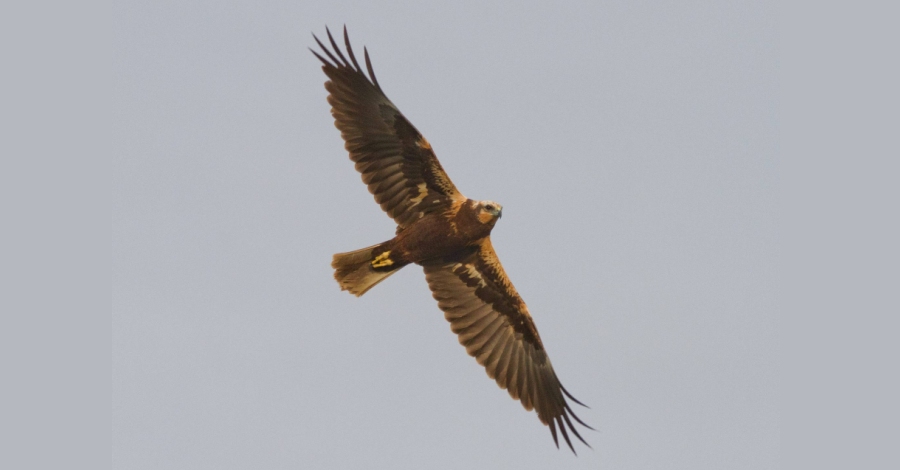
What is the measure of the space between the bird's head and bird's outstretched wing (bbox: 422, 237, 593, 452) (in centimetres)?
99

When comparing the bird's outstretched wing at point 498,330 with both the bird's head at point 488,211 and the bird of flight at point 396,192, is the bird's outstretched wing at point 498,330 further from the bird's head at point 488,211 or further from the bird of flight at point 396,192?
the bird's head at point 488,211

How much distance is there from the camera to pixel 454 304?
18.8 m

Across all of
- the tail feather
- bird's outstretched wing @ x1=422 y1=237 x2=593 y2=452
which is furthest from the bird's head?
the tail feather

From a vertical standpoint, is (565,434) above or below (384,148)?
below

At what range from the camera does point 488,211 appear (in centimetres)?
1761

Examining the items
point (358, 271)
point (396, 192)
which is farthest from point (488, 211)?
point (358, 271)

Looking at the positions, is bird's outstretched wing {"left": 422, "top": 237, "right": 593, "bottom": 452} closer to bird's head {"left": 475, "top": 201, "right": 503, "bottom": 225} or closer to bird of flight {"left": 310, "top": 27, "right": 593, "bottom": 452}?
bird of flight {"left": 310, "top": 27, "right": 593, "bottom": 452}

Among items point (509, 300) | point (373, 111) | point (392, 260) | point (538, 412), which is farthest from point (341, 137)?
point (538, 412)

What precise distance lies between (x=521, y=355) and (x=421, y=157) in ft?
10.8

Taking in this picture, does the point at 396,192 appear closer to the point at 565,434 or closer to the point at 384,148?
the point at 384,148

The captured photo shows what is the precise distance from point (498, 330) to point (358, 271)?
7.53 feet

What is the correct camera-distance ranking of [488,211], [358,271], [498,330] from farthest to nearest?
[498,330], [358,271], [488,211]

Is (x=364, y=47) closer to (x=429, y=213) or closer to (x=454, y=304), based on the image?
(x=429, y=213)

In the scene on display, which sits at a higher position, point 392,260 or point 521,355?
point 392,260
